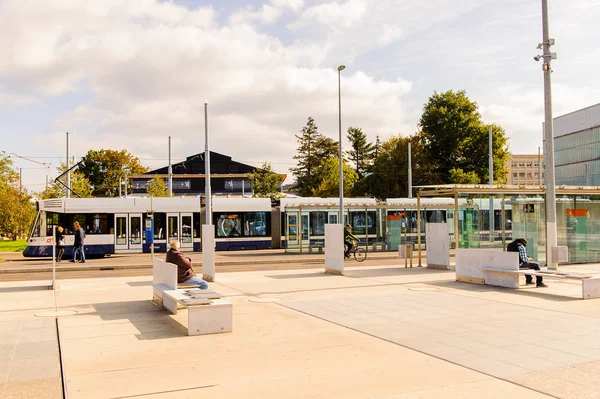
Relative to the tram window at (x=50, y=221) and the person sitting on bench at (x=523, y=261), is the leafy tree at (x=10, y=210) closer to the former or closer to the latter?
the tram window at (x=50, y=221)

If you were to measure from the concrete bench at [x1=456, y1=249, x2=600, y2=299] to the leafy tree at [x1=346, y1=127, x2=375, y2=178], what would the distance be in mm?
79805

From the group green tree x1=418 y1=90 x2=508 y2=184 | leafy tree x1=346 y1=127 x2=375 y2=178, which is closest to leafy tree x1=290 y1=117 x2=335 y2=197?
leafy tree x1=346 y1=127 x2=375 y2=178

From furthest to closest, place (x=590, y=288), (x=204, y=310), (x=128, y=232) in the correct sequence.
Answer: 1. (x=128, y=232)
2. (x=590, y=288)
3. (x=204, y=310)

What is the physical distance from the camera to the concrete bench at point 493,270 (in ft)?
49.2

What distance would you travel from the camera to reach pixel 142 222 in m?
33.3

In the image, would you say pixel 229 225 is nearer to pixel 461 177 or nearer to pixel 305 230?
pixel 305 230

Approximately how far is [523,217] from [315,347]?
47.4 feet

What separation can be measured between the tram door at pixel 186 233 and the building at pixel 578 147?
44860 mm

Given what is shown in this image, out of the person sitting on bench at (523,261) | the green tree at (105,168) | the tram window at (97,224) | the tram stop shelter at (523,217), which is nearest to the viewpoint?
the person sitting on bench at (523,261)

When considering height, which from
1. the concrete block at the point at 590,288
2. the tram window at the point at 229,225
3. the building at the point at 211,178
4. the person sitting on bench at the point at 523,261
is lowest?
the concrete block at the point at 590,288

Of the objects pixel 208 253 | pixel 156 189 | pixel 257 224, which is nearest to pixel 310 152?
pixel 156 189

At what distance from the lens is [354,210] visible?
3434cm

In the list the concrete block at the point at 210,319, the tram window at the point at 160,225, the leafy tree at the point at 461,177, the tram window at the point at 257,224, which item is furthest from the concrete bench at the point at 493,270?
the leafy tree at the point at 461,177

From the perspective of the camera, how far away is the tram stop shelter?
19.4 metres
